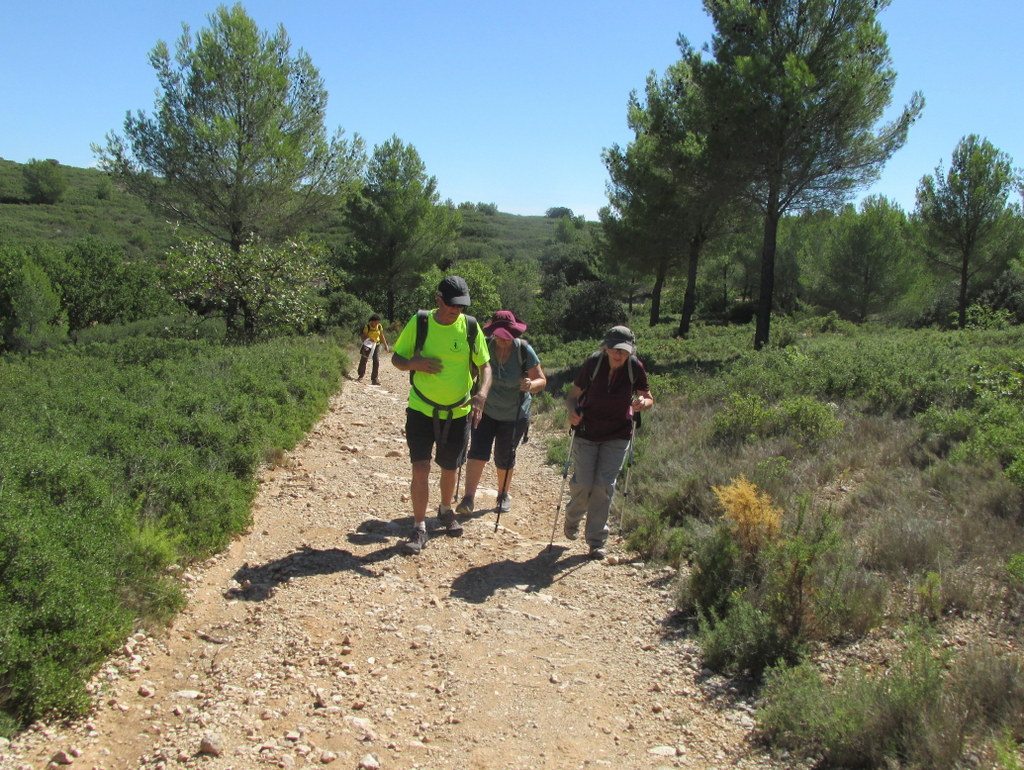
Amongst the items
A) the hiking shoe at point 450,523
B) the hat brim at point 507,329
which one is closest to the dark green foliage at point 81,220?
the hat brim at point 507,329

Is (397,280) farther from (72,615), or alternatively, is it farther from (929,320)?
(72,615)

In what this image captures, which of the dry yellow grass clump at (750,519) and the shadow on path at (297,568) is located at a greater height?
the dry yellow grass clump at (750,519)

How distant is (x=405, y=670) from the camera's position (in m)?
3.63

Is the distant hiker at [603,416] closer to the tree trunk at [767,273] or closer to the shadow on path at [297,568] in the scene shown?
the shadow on path at [297,568]

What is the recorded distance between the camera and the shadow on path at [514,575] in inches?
183

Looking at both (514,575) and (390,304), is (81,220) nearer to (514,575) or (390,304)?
(390,304)

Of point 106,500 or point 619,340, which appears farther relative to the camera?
point 619,340

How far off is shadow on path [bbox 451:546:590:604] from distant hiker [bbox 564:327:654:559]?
0.94ft

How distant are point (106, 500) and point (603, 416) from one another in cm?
324

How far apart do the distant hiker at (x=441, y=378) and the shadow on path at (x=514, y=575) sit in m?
0.56

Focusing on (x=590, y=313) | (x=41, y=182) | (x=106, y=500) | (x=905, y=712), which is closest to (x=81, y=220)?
(x=41, y=182)

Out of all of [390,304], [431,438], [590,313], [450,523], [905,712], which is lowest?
[450,523]

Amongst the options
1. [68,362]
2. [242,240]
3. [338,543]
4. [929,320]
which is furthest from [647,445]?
[929,320]

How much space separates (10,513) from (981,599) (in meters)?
4.94
